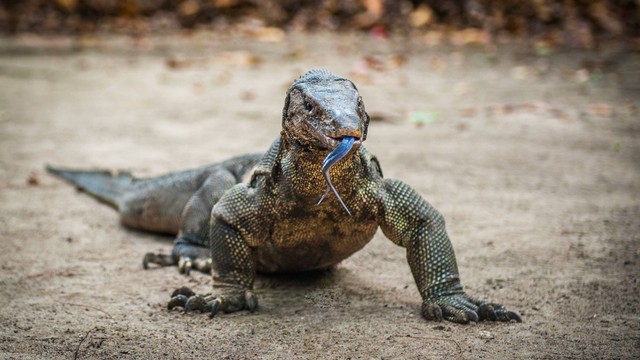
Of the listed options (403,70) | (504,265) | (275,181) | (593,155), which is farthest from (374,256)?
(403,70)

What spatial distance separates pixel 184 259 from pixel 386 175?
219 cm

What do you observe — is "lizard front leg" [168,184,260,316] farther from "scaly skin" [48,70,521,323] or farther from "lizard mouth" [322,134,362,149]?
"lizard mouth" [322,134,362,149]

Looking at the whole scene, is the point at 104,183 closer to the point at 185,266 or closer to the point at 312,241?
the point at 185,266

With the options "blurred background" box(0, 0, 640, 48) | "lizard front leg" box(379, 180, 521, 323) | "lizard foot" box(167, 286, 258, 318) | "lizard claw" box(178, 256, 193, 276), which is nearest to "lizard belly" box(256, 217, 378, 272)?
"lizard front leg" box(379, 180, 521, 323)

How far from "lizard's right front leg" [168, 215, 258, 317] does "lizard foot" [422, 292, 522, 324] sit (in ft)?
2.54

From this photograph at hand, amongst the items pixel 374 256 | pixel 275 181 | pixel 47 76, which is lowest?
pixel 47 76

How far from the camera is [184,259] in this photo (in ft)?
13.6

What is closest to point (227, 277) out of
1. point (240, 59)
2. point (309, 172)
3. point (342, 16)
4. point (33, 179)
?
point (309, 172)

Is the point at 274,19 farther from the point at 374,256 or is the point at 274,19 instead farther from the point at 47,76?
the point at 374,256

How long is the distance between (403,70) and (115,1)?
272 inches

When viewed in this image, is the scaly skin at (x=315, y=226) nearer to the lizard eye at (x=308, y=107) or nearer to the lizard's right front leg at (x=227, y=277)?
the lizard's right front leg at (x=227, y=277)

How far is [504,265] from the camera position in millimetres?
4098

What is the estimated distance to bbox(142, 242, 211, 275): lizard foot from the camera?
409 centimetres

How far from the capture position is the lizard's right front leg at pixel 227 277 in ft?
11.3
